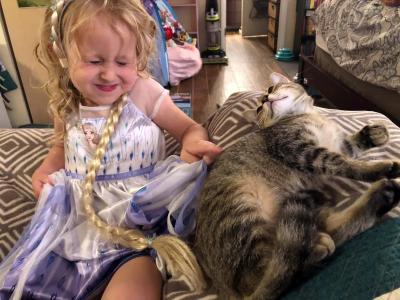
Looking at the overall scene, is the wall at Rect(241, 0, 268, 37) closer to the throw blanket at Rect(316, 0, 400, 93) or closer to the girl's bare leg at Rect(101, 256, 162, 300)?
the throw blanket at Rect(316, 0, 400, 93)

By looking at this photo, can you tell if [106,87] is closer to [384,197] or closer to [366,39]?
[384,197]

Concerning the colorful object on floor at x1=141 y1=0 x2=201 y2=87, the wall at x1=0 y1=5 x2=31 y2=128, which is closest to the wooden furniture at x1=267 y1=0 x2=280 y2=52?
the colorful object on floor at x1=141 y1=0 x2=201 y2=87

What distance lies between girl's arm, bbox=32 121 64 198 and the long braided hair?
134 millimetres

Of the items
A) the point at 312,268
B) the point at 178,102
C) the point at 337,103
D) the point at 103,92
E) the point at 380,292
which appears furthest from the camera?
the point at 178,102

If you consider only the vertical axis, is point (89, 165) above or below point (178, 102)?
above

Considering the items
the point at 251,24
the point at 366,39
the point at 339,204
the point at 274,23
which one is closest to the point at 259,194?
the point at 339,204

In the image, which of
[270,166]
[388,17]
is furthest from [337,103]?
[270,166]

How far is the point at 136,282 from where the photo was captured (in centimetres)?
83

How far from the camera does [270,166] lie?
91 centimetres

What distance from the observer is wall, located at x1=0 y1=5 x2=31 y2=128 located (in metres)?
2.46

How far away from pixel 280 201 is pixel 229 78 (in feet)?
10.4

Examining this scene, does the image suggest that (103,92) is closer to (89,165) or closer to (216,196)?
(89,165)

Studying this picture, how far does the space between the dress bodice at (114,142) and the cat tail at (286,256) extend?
22.6 inches

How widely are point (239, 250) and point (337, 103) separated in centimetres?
209
